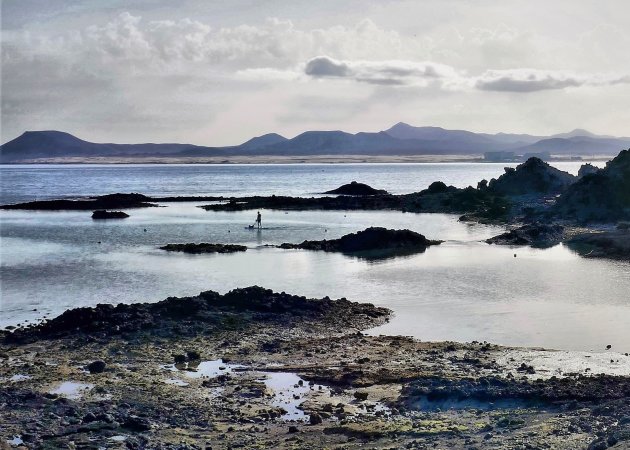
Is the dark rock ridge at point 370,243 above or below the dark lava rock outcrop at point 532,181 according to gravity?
below

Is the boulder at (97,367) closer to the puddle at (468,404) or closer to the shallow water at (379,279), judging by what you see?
the shallow water at (379,279)

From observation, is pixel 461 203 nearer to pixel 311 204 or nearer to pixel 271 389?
pixel 311 204

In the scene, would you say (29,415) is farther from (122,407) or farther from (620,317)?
(620,317)

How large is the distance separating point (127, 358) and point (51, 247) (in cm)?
3145

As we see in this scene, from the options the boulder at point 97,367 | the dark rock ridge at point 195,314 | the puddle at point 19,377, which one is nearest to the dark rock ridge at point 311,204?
the dark rock ridge at point 195,314

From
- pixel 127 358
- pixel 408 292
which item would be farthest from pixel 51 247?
pixel 127 358

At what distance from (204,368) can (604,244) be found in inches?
1479

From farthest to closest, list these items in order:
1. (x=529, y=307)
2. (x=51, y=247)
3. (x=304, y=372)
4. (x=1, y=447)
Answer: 1. (x=51, y=247)
2. (x=529, y=307)
3. (x=304, y=372)
4. (x=1, y=447)

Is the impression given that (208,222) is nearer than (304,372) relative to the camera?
No

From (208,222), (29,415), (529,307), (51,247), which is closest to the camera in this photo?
(29,415)

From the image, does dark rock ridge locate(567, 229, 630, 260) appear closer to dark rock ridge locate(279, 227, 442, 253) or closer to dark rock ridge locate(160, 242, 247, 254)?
dark rock ridge locate(279, 227, 442, 253)

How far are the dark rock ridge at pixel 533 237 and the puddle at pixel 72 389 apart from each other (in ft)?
128

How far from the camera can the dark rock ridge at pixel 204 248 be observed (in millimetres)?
48625

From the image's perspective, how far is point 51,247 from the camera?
5075cm
